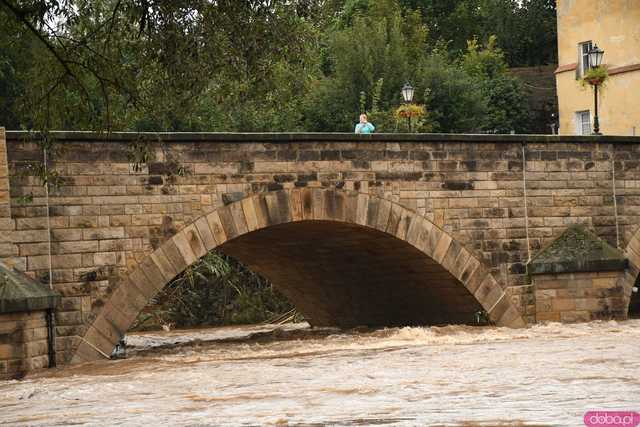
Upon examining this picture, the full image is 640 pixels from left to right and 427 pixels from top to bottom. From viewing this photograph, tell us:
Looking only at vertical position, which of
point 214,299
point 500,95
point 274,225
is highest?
point 500,95

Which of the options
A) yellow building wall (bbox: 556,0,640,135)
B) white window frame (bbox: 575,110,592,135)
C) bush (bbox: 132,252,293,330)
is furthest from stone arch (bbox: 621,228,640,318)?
white window frame (bbox: 575,110,592,135)

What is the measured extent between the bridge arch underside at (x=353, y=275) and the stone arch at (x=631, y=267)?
2.51 meters

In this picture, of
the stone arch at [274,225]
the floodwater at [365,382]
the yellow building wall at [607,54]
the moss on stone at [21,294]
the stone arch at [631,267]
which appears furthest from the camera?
the yellow building wall at [607,54]

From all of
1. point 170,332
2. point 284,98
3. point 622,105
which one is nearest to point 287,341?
point 170,332

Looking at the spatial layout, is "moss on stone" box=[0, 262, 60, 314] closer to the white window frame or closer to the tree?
the white window frame

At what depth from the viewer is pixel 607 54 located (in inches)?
1374

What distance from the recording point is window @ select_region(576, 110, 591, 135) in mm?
36188

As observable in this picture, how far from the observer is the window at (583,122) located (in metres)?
36.2

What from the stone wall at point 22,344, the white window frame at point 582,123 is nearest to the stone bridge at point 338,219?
the stone wall at point 22,344

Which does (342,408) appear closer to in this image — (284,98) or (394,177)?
(284,98)

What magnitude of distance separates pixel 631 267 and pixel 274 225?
6.46m

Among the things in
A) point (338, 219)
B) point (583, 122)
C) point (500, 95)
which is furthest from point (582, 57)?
point (338, 219)

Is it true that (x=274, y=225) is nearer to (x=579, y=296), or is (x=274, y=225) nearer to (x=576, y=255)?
(x=576, y=255)

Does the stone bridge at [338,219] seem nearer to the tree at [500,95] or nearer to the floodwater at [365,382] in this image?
the floodwater at [365,382]
